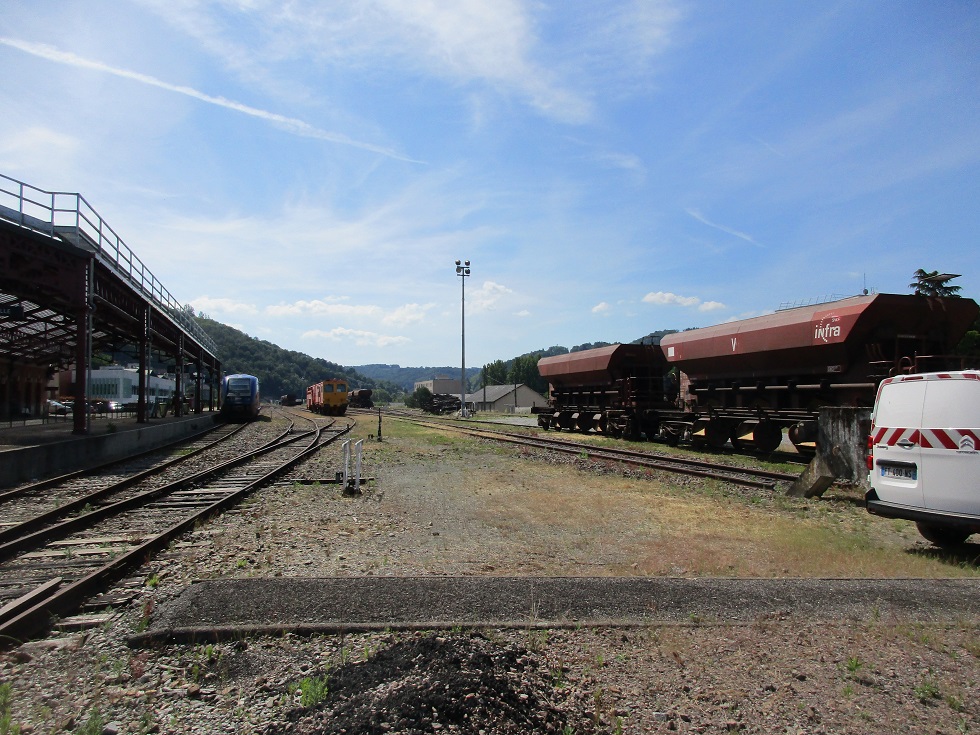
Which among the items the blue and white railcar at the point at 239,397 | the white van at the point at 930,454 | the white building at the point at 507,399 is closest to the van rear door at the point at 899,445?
the white van at the point at 930,454

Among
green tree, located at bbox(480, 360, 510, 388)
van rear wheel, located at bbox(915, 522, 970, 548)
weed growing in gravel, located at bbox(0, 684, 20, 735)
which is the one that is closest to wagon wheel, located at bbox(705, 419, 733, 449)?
van rear wheel, located at bbox(915, 522, 970, 548)

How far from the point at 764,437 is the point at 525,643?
51.1 feet

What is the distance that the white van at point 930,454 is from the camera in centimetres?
647

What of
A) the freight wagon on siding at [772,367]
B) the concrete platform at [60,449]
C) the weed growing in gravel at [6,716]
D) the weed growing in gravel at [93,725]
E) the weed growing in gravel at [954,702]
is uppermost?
the freight wagon on siding at [772,367]

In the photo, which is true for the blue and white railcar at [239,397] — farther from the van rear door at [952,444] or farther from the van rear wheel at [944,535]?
the van rear door at [952,444]

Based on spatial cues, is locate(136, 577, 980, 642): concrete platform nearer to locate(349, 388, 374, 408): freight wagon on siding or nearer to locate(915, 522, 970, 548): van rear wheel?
locate(915, 522, 970, 548): van rear wheel

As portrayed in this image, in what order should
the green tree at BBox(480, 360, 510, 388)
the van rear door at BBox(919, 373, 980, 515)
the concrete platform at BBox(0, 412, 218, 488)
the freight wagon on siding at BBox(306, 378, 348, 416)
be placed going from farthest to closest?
the green tree at BBox(480, 360, 510, 388) < the freight wagon on siding at BBox(306, 378, 348, 416) < the concrete platform at BBox(0, 412, 218, 488) < the van rear door at BBox(919, 373, 980, 515)

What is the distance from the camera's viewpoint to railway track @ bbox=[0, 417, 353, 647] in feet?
16.9

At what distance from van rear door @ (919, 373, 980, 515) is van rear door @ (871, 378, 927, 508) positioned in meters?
0.10

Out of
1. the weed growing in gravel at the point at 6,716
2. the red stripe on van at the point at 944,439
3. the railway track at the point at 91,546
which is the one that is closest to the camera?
the weed growing in gravel at the point at 6,716

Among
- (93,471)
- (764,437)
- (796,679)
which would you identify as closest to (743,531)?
(796,679)

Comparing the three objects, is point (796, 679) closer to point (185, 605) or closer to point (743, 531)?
point (185, 605)

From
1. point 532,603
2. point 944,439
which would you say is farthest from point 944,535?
point 532,603

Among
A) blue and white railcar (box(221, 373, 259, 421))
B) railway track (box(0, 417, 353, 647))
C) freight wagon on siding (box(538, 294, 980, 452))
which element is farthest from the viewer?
blue and white railcar (box(221, 373, 259, 421))
